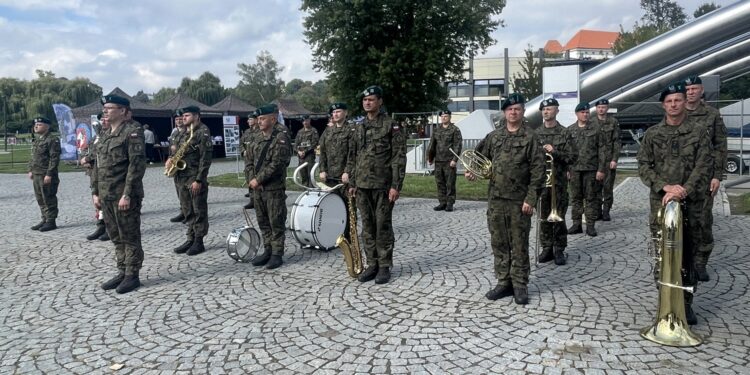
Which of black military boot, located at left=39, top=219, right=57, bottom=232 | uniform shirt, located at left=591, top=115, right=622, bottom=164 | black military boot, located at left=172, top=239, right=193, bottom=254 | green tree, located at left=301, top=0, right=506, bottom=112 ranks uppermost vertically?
green tree, located at left=301, top=0, right=506, bottom=112

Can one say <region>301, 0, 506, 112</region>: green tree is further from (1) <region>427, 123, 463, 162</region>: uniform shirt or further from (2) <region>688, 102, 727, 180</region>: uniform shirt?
(2) <region>688, 102, 727, 180</region>: uniform shirt

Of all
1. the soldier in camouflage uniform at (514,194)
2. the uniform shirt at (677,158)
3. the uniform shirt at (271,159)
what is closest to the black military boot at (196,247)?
the uniform shirt at (271,159)

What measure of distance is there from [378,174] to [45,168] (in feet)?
24.8

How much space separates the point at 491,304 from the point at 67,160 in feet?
88.4

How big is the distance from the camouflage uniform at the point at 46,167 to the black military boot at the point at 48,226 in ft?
0.13

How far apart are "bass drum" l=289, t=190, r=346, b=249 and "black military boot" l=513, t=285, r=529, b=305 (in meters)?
2.95

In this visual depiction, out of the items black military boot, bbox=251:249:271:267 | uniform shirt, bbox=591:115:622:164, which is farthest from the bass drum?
uniform shirt, bbox=591:115:622:164

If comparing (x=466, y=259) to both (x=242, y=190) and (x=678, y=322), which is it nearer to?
(x=678, y=322)

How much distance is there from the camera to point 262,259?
724cm

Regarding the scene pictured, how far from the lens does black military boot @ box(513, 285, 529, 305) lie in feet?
17.6

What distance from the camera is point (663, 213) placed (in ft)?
15.0

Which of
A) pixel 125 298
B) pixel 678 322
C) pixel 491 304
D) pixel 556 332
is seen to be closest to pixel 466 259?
pixel 491 304

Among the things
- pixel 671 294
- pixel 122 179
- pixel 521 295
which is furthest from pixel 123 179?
pixel 671 294

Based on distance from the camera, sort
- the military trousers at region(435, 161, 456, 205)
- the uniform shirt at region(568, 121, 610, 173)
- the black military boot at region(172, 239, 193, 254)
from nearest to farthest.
Result: 1. the black military boot at region(172, 239, 193, 254)
2. the uniform shirt at region(568, 121, 610, 173)
3. the military trousers at region(435, 161, 456, 205)
